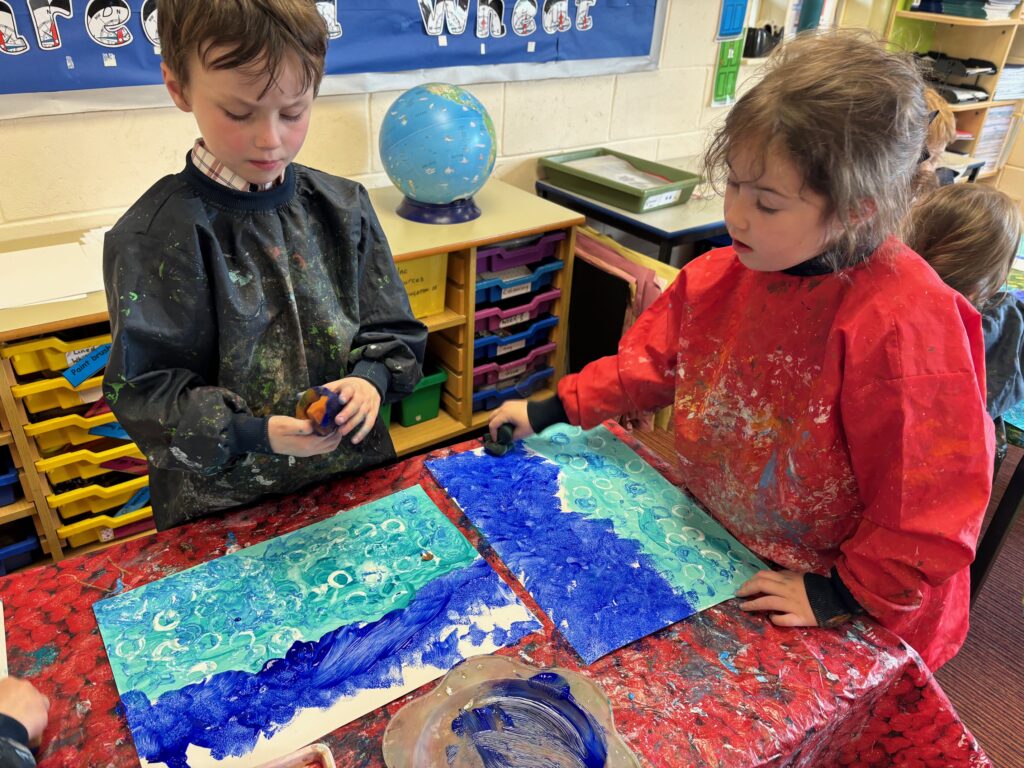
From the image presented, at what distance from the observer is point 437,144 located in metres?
1.84

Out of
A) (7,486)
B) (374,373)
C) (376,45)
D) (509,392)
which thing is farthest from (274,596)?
(376,45)

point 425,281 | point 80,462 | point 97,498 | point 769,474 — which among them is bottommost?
point 97,498

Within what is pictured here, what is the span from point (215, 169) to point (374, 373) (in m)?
0.32

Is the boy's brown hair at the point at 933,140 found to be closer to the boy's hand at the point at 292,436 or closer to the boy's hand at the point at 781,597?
the boy's hand at the point at 781,597

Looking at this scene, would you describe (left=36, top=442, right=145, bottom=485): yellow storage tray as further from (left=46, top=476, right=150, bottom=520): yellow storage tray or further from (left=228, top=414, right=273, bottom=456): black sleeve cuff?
(left=228, top=414, right=273, bottom=456): black sleeve cuff

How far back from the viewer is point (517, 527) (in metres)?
1.00

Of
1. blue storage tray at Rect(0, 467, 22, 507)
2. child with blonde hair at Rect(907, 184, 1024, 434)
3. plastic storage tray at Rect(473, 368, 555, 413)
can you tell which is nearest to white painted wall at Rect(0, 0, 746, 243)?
blue storage tray at Rect(0, 467, 22, 507)

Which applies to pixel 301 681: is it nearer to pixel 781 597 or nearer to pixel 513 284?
pixel 781 597

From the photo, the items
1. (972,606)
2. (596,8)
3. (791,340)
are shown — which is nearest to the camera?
(791,340)

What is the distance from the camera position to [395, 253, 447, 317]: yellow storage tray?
1927mm

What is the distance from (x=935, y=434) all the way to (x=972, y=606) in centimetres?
148

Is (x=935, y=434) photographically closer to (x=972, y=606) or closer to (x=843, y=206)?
(x=843, y=206)

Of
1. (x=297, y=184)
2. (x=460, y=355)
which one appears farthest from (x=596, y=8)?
(x=297, y=184)

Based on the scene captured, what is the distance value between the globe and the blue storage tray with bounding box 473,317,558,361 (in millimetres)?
427
